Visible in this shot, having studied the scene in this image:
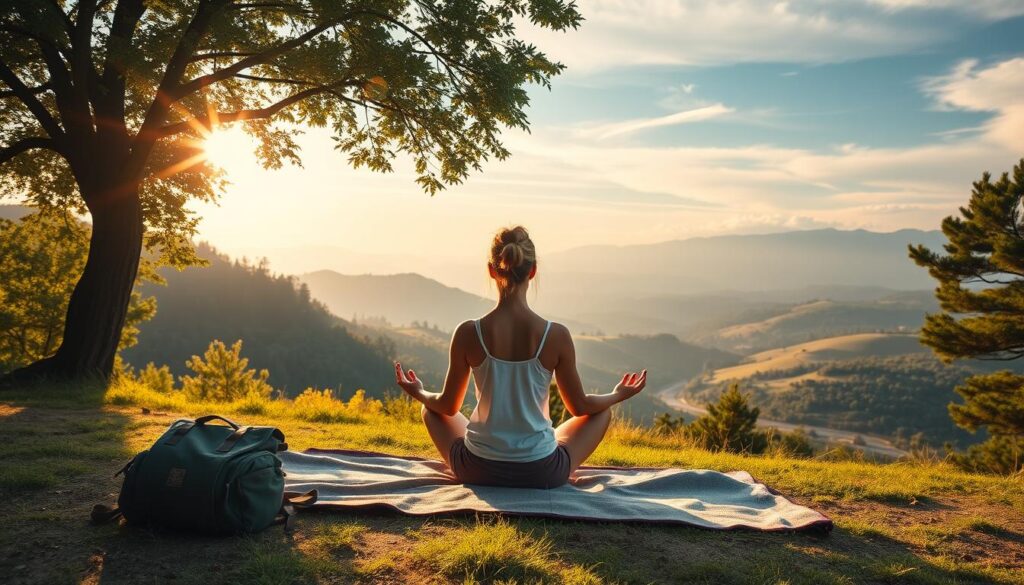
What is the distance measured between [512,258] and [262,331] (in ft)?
399

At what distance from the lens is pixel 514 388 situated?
4.64 m

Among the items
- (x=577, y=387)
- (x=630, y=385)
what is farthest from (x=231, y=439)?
(x=630, y=385)

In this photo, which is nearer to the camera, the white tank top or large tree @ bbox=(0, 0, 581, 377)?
the white tank top

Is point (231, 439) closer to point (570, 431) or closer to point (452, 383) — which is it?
point (452, 383)

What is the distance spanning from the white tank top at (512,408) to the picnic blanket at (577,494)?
371 millimetres

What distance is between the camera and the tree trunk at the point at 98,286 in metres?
11.0

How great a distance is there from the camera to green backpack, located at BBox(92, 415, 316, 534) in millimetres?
3707

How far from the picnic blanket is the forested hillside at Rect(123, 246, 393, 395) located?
95201 mm

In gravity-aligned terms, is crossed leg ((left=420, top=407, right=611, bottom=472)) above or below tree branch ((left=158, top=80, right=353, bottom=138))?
below

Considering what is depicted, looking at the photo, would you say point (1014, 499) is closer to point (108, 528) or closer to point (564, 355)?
point (564, 355)

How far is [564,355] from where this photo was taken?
4621mm

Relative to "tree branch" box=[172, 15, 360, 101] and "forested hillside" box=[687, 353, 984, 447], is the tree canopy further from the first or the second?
"forested hillside" box=[687, 353, 984, 447]

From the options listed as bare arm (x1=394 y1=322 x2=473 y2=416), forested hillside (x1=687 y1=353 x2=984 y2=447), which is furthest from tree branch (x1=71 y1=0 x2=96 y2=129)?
forested hillside (x1=687 y1=353 x2=984 y2=447)

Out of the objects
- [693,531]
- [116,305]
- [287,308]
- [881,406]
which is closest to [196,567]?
[693,531]
